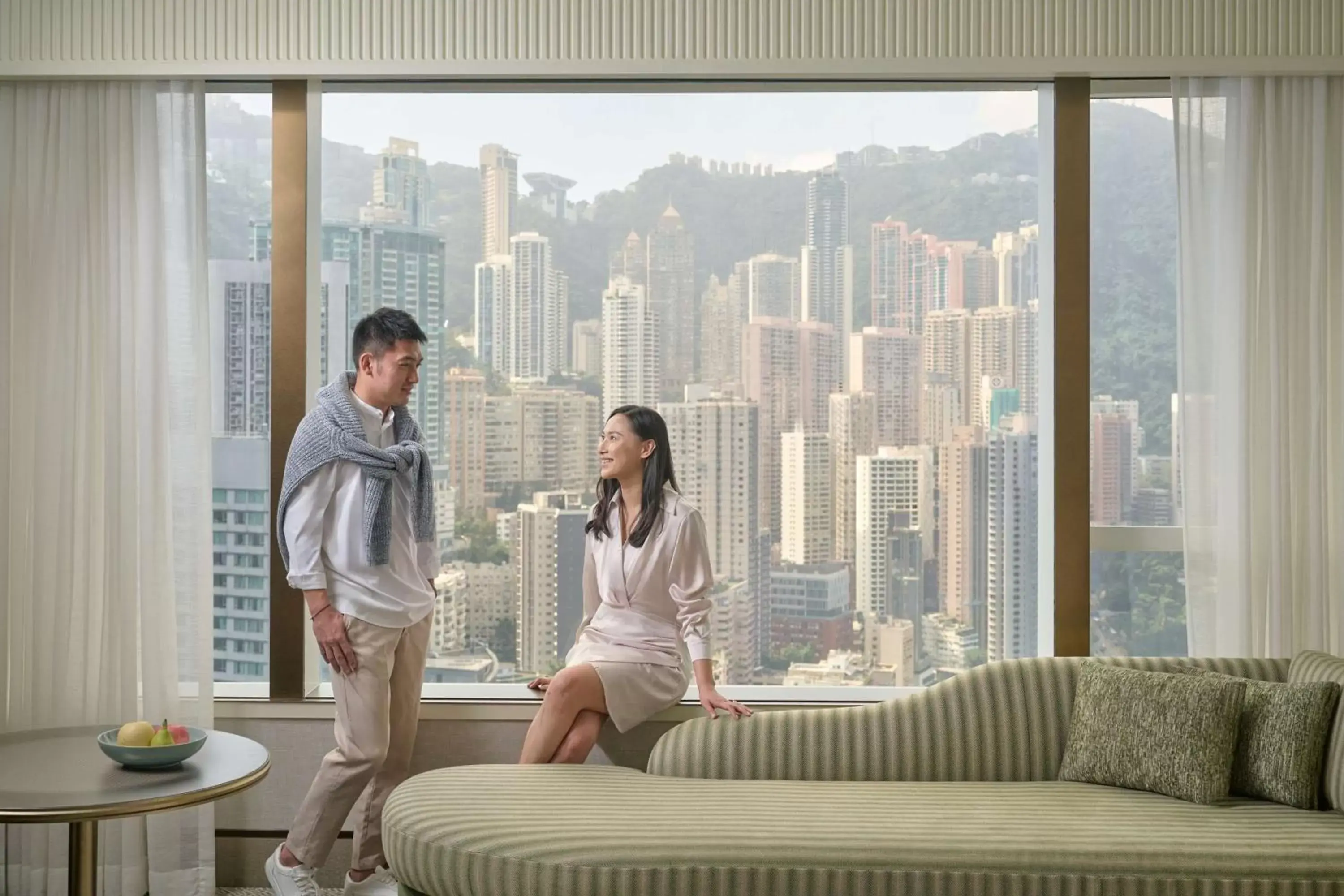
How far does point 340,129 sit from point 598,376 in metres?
1.13

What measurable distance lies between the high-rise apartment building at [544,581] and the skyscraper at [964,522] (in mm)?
1133

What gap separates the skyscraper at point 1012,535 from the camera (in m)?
3.36

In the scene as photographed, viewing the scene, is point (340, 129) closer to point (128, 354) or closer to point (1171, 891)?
point (128, 354)

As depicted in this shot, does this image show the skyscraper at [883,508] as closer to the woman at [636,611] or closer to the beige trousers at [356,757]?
the woman at [636,611]

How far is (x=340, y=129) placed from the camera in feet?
11.2

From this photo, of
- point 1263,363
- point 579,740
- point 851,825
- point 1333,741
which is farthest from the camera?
point 1263,363

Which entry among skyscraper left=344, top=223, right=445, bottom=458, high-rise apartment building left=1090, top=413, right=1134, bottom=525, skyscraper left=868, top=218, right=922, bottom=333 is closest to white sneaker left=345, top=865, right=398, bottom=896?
skyscraper left=344, top=223, right=445, bottom=458

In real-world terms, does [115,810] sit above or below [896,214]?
below

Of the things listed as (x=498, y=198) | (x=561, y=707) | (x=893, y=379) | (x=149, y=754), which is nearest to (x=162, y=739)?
(x=149, y=754)

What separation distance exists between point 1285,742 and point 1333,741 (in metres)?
0.11

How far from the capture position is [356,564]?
9.40 feet

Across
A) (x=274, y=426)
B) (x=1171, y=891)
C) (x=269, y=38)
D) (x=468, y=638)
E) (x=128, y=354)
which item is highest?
(x=269, y=38)

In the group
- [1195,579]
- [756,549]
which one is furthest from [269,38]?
[1195,579]

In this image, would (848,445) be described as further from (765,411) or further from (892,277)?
(892,277)
